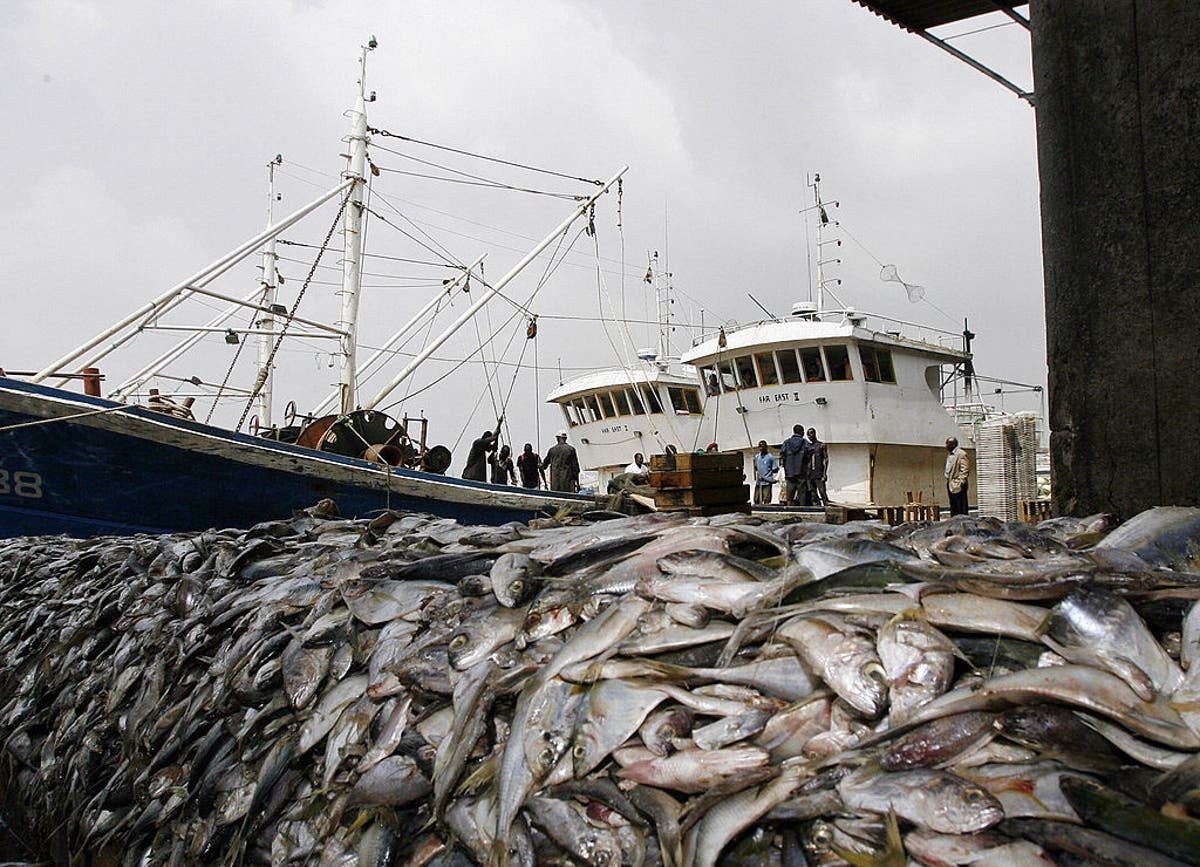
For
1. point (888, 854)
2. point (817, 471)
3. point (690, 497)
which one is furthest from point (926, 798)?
point (817, 471)

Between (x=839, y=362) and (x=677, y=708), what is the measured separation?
1915 cm

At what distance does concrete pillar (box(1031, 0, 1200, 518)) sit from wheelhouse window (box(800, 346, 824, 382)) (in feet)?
54.7

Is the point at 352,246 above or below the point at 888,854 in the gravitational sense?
above

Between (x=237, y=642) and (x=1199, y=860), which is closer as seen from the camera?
(x=1199, y=860)

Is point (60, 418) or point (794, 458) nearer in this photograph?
point (60, 418)

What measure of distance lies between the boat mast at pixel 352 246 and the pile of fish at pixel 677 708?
12741 millimetres

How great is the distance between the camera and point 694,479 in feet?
23.2

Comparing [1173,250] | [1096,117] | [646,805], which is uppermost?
[1096,117]

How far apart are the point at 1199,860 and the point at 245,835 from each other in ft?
7.18

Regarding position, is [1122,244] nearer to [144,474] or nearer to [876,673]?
[876,673]

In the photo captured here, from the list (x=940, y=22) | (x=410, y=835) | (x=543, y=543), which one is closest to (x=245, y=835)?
(x=410, y=835)

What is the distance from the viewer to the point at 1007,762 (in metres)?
1.43

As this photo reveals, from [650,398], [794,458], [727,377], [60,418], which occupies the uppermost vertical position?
[727,377]

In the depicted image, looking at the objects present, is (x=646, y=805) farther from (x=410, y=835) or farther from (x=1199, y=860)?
(x=1199, y=860)
